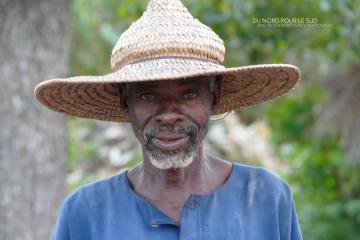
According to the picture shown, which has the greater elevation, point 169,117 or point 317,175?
point 169,117

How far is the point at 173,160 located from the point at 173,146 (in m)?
0.06

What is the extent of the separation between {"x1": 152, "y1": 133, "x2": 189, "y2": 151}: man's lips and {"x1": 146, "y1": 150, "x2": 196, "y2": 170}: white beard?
1.4 inches

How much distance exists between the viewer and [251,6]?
605cm

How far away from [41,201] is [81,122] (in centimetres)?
668

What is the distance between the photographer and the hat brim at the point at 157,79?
2861 mm

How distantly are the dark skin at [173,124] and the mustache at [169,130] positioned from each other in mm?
13

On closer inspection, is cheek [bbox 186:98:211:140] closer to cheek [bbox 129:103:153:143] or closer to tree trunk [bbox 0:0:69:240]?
cheek [bbox 129:103:153:143]

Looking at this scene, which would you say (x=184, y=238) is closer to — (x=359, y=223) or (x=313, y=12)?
(x=313, y=12)

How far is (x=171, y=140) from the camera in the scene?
115 inches

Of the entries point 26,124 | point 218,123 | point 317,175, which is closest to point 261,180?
point 26,124

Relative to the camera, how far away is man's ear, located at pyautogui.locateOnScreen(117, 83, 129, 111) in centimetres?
314

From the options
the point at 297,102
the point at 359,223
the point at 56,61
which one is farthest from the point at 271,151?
the point at 56,61

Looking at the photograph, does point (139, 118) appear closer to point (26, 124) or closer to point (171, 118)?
point (171, 118)

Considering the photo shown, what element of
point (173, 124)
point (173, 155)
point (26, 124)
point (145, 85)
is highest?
point (145, 85)
